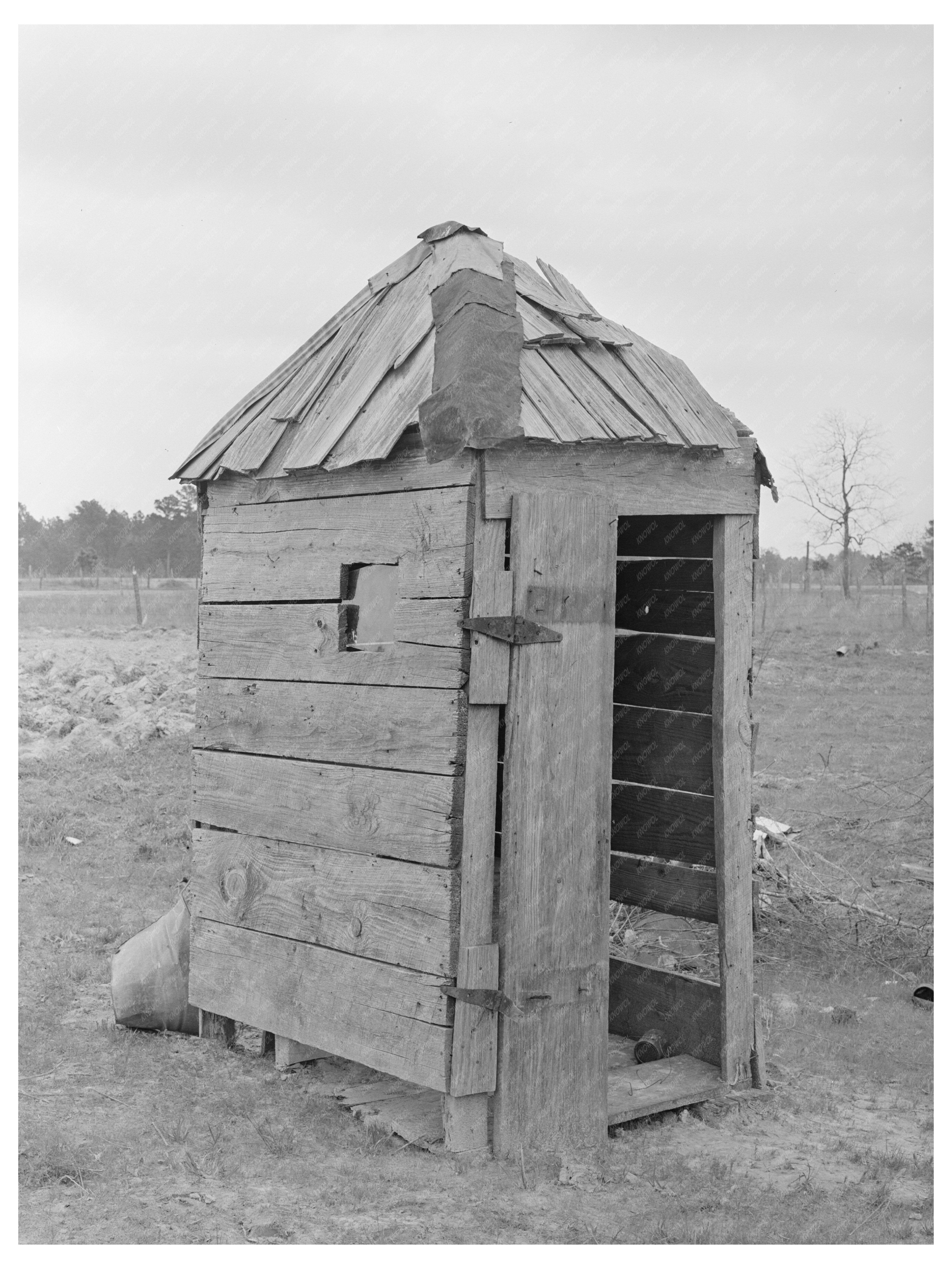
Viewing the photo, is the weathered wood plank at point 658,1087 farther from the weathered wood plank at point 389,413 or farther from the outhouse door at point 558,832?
the weathered wood plank at point 389,413

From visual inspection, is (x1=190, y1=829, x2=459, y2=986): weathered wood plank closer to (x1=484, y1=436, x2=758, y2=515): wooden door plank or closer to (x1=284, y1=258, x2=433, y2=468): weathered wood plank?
(x1=484, y1=436, x2=758, y2=515): wooden door plank

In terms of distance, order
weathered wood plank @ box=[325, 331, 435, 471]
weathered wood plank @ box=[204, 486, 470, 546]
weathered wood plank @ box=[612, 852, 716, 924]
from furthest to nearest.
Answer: weathered wood plank @ box=[612, 852, 716, 924], weathered wood plank @ box=[325, 331, 435, 471], weathered wood plank @ box=[204, 486, 470, 546]

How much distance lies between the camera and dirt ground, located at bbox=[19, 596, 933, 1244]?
4.16 m

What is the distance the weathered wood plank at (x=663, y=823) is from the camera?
5.91m

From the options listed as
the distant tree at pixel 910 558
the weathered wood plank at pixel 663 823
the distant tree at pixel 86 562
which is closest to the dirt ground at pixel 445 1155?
the weathered wood plank at pixel 663 823

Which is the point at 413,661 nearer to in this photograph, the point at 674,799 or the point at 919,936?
the point at 674,799

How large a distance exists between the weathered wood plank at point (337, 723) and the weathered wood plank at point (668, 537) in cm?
160

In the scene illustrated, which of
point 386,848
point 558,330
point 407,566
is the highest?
point 558,330

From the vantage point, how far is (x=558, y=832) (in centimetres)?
466

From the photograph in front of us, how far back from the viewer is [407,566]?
4.79 metres

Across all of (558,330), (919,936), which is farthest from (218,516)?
(919,936)

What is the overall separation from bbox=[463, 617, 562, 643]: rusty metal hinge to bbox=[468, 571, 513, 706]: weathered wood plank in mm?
19

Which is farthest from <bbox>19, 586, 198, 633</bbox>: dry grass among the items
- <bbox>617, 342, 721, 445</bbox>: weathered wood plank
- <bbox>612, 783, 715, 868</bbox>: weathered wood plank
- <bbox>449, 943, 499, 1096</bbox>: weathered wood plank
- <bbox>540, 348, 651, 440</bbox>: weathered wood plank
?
<bbox>449, 943, 499, 1096</bbox>: weathered wood plank

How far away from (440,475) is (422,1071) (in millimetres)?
2255
